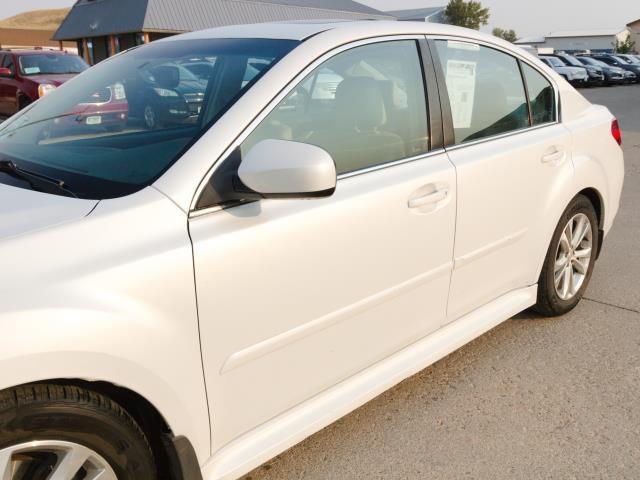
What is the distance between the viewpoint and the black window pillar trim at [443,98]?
2.70m

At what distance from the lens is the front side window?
2223mm

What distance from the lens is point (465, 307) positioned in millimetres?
2883

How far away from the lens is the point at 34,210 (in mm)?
1772

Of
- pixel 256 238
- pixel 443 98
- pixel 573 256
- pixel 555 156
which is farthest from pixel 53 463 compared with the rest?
pixel 573 256

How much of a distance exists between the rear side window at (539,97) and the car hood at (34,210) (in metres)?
2.33

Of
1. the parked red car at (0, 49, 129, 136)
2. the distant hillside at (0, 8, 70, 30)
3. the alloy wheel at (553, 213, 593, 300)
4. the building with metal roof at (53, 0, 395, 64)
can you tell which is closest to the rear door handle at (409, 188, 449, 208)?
the alloy wheel at (553, 213, 593, 300)

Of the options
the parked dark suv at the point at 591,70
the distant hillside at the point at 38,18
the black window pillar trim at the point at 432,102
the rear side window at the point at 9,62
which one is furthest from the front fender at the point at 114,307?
the distant hillside at the point at 38,18

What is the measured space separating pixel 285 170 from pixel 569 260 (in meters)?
2.34

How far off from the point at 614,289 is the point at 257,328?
3.02m

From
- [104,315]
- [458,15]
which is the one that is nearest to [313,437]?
[104,315]

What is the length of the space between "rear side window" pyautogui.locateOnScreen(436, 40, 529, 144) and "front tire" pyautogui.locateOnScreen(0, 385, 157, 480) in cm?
178

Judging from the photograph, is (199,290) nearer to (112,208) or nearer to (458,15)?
(112,208)

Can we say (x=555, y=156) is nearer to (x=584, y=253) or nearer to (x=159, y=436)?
(x=584, y=253)

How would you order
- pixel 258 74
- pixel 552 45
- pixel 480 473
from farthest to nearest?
pixel 552 45, pixel 480 473, pixel 258 74
